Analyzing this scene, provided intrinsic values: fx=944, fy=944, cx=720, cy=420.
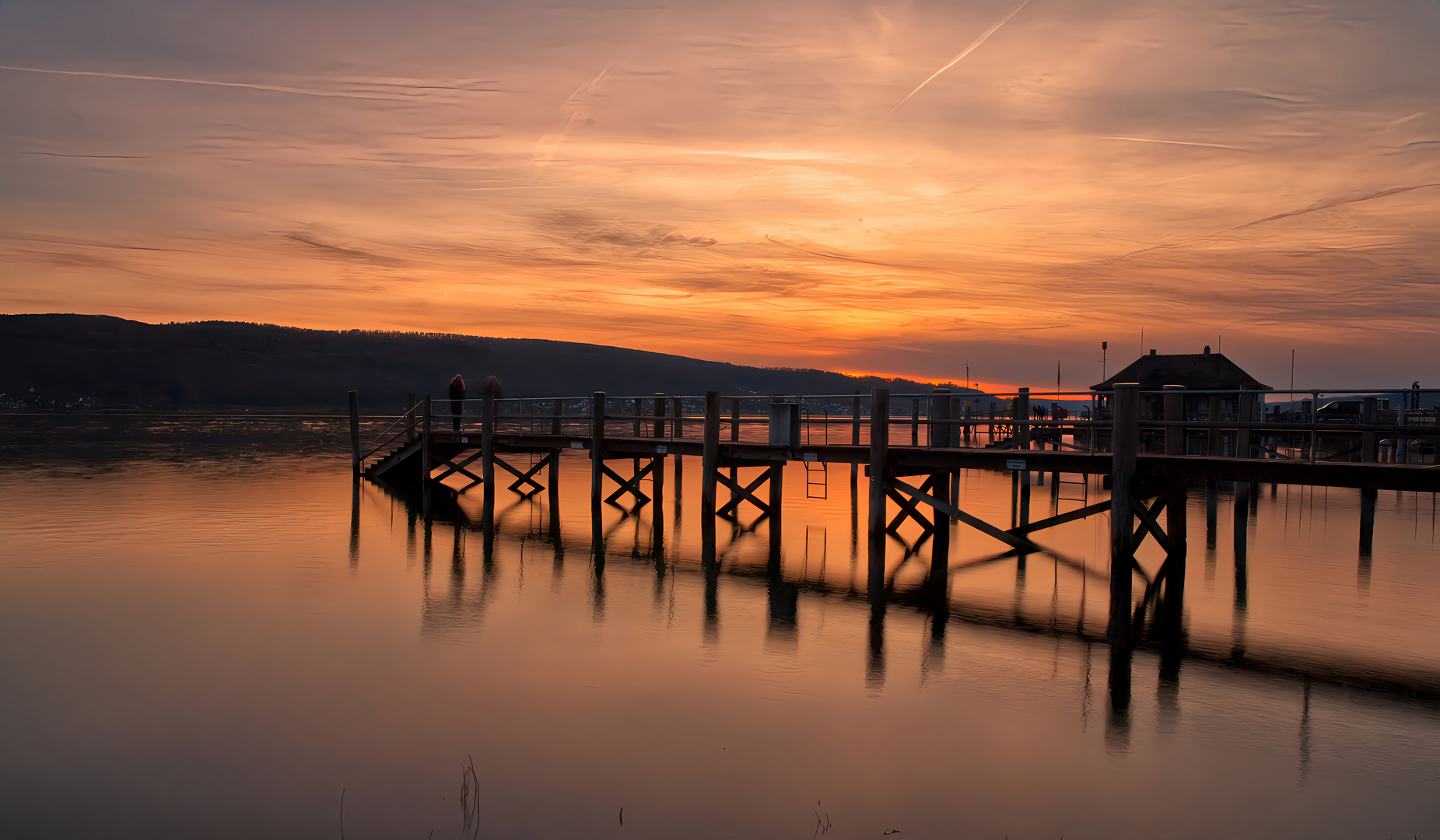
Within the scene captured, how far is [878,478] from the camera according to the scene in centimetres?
1920

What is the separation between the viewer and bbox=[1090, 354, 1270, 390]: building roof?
4284 centimetres

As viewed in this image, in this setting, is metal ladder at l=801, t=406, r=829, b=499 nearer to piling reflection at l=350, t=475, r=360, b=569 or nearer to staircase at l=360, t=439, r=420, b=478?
piling reflection at l=350, t=475, r=360, b=569

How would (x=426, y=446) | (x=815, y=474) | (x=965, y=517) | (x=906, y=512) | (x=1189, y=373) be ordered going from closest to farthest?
(x=965, y=517) < (x=906, y=512) < (x=426, y=446) < (x=1189, y=373) < (x=815, y=474)

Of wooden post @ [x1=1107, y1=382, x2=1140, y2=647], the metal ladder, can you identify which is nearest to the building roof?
the metal ladder

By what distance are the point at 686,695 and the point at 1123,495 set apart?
27.3 feet

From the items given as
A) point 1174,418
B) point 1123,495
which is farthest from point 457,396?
point 1123,495

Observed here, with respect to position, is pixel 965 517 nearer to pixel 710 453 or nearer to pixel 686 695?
pixel 710 453

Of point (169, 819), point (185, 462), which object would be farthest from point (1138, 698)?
point (185, 462)

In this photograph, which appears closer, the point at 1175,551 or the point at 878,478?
the point at 1175,551

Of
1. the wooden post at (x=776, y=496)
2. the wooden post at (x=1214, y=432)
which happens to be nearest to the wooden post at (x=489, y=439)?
the wooden post at (x=776, y=496)

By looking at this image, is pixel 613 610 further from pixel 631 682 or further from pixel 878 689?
pixel 878 689

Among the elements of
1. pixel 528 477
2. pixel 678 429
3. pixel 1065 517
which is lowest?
pixel 528 477

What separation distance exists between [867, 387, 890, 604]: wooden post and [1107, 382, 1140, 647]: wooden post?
414cm

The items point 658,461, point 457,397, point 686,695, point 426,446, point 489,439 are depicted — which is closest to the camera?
point 686,695
